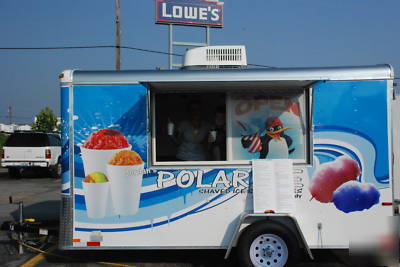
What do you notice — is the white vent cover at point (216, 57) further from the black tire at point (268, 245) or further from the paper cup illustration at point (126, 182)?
the black tire at point (268, 245)

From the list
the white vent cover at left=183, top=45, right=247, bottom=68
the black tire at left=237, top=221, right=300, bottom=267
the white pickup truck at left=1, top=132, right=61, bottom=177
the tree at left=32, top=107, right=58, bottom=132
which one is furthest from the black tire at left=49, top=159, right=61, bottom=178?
the tree at left=32, top=107, right=58, bottom=132

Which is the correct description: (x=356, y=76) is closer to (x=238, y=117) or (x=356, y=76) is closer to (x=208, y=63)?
(x=238, y=117)

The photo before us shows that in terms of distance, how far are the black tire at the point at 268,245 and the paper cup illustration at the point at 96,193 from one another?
5.66 feet

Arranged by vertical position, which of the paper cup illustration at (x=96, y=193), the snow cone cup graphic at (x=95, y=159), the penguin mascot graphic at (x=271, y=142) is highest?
the penguin mascot graphic at (x=271, y=142)

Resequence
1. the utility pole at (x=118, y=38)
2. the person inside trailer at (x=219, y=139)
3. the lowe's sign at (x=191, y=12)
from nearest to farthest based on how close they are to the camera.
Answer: the person inside trailer at (x=219, y=139) < the lowe's sign at (x=191, y=12) < the utility pole at (x=118, y=38)

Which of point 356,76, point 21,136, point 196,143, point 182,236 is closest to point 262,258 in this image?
point 182,236

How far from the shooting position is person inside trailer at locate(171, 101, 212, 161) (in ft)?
16.7

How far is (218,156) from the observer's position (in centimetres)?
501

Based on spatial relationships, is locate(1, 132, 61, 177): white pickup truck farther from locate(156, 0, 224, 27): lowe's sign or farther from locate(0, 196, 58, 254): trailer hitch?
locate(0, 196, 58, 254): trailer hitch

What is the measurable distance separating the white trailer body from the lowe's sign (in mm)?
10602

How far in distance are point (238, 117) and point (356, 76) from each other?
59.0 inches

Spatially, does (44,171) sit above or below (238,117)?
below

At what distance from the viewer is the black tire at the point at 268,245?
4.46 meters

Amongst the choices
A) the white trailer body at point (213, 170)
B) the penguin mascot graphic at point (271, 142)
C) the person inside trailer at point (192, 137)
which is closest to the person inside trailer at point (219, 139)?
the person inside trailer at point (192, 137)
